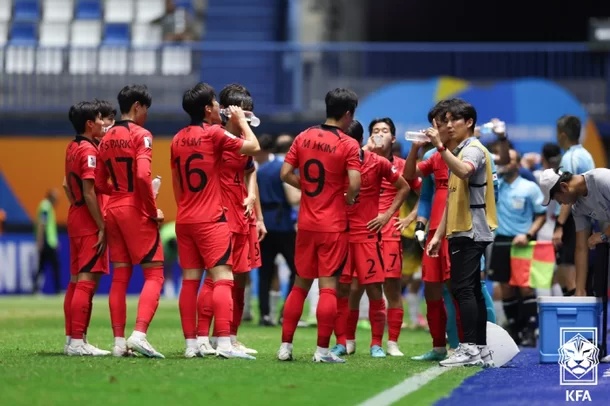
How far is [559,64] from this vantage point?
2675cm

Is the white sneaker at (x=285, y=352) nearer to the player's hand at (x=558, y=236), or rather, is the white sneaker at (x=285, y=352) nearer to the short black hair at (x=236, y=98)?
the short black hair at (x=236, y=98)

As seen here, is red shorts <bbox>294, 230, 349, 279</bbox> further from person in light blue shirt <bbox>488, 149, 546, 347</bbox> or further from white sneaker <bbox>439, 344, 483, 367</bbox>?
person in light blue shirt <bbox>488, 149, 546, 347</bbox>

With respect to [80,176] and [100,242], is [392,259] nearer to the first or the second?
[100,242]

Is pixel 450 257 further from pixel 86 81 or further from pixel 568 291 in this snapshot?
pixel 86 81

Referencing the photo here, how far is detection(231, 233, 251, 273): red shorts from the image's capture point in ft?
38.5

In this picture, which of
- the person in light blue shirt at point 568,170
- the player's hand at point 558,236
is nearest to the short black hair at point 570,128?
the person in light blue shirt at point 568,170

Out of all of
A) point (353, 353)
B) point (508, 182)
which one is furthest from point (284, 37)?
point (353, 353)

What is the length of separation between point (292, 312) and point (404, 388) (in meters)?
1.76

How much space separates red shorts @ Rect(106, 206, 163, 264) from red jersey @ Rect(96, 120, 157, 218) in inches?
2.4

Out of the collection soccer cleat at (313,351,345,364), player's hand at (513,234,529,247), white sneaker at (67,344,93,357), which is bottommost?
white sneaker at (67,344,93,357)

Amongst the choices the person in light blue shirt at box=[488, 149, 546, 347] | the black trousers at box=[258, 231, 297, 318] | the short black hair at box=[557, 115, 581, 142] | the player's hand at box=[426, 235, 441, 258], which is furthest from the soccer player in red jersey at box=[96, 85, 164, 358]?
the black trousers at box=[258, 231, 297, 318]

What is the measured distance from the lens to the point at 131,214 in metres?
10.9

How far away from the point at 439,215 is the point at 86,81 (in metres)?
17.3

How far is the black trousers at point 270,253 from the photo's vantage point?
1695cm
